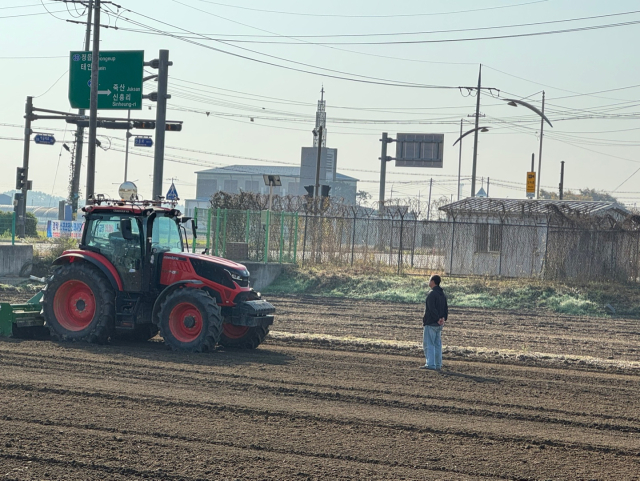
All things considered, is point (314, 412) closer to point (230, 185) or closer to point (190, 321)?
point (190, 321)

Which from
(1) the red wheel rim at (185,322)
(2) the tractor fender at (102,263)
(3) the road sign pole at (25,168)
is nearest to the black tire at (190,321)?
(1) the red wheel rim at (185,322)

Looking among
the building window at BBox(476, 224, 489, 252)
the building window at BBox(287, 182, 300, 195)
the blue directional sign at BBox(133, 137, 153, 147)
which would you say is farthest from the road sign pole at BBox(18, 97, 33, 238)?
the building window at BBox(287, 182, 300, 195)

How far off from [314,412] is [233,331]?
4.49m

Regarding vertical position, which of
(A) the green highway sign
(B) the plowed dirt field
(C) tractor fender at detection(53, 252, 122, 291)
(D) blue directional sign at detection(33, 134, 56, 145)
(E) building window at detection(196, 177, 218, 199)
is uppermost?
(E) building window at detection(196, 177, 218, 199)

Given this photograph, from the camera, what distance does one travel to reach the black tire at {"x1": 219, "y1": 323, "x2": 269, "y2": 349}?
13211 millimetres

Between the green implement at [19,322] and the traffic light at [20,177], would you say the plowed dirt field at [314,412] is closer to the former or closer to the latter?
the green implement at [19,322]

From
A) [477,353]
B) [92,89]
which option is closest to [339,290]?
[92,89]

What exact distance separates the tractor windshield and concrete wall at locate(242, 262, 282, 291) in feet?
42.9

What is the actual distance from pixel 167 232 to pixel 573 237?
16183 millimetres

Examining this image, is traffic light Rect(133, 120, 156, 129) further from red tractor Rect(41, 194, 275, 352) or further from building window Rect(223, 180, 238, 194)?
building window Rect(223, 180, 238, 194)

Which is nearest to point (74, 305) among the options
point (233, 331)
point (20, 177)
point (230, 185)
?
point (233, 331)

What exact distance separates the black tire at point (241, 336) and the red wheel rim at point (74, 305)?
2.17 m

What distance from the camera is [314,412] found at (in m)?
9.04

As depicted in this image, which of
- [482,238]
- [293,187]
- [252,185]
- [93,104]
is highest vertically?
[252,185]
